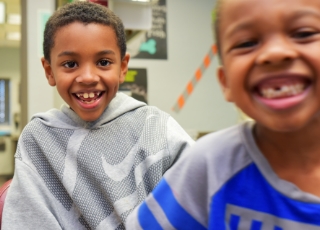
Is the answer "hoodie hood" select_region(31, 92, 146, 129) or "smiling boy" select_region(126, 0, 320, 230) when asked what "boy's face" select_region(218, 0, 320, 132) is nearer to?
Answer: "smiling boy" select_region(126, 0, 320, 230)

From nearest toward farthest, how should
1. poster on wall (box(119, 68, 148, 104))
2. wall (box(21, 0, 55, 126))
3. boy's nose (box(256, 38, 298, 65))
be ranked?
boy's nose (box(256, 38, 298, 65)), wall (box(21, 0, 55, 126)), poster on wall (box(119, 68, 148, 104))

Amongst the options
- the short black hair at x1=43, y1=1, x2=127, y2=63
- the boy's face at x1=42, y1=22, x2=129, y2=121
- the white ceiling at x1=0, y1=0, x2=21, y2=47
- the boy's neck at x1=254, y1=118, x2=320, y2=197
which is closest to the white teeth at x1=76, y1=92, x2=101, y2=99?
the boy's face at x1=42, y1=22, x2=129, y2=121

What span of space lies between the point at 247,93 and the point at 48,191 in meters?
0.64

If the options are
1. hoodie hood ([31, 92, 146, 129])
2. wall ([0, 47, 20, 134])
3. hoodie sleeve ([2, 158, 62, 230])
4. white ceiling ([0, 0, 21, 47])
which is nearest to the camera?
hoodie sleeve ([2, 158, 62, 230])

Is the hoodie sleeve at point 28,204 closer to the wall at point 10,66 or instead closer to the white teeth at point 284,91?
the white teeth at point 284,91

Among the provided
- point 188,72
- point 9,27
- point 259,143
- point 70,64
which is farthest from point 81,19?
point 9,27

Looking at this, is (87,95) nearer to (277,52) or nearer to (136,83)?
(277,52)

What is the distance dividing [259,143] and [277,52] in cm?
19

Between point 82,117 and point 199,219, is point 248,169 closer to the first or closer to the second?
point 199,219

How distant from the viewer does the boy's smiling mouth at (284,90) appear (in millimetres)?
521

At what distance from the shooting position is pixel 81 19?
39.8 inches

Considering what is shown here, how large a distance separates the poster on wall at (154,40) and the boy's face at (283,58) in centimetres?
203

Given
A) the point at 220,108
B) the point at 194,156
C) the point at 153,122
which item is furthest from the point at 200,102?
the point at 194,156

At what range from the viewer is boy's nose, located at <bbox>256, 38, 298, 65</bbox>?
505 millimetres
